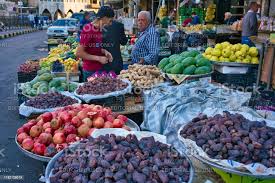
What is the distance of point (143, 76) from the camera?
179 inches

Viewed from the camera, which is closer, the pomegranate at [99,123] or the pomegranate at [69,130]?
the pomegranate at [69,130]

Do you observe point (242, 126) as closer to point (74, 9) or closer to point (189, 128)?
point (189, 128)

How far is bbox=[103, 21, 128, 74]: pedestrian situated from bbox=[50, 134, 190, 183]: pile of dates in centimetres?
281

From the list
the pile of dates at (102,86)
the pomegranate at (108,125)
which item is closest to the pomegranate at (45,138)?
the pomegranate at (108,125)

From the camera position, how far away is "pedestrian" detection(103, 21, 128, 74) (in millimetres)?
5043

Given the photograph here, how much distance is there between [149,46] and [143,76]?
94cm

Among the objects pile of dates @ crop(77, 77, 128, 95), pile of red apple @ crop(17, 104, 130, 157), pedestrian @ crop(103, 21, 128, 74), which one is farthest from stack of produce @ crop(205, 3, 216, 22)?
pile of red apple @ crop(17, 104, 130, 157)

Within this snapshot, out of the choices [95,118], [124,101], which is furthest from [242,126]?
[124,101]

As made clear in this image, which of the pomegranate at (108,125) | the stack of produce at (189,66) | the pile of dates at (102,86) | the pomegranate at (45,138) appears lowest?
the pomegranate at (45,138)

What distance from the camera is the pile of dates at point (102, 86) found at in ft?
13.4

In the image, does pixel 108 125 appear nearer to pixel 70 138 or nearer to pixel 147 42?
pixel 70 138

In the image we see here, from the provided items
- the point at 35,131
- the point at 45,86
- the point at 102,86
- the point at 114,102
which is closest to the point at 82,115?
the point at 35,131

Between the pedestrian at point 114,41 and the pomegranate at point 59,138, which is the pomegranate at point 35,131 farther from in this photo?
the pedestrian at point 114,41

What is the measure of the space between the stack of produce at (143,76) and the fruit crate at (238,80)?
0.84 m
